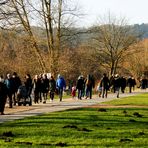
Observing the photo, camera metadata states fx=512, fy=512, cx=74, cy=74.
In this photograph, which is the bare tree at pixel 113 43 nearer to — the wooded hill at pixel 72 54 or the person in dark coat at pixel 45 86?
the wooded hill at pixel 72 54

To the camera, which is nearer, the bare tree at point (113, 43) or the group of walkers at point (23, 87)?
the group of walkers at point (23, 87)

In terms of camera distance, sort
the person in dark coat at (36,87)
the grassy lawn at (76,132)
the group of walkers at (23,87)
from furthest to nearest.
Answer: the person in dark coat at (36,87) → the group of walkers at (23,87) → the grassy lawn at (76,132)

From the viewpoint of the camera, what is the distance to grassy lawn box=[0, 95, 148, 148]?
1370cm

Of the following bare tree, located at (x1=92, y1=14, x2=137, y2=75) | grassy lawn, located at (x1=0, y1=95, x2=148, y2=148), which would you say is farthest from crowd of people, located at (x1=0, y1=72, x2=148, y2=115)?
bare tree, located at (x1=92, y1=14, x2=137, y2=75)

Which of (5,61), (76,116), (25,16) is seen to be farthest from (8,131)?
(5,61)

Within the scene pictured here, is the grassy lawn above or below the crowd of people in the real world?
below

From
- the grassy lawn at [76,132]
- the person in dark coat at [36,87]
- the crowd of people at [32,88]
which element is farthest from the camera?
the person in dark coat at [36,87]

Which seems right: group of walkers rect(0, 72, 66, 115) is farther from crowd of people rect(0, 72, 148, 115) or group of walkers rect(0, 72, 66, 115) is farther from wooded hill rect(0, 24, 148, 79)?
wooded hill rect(0, 24, 148, 79)

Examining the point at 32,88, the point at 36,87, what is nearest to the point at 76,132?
the point at 36,87

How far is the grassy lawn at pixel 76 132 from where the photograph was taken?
13703mm

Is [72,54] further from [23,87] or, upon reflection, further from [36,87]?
[23,87]

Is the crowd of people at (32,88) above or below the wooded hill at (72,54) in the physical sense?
below

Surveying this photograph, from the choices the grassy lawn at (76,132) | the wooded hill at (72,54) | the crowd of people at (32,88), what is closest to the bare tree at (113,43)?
the wooded hill at (72,54)

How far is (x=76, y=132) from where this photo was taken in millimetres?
15844
